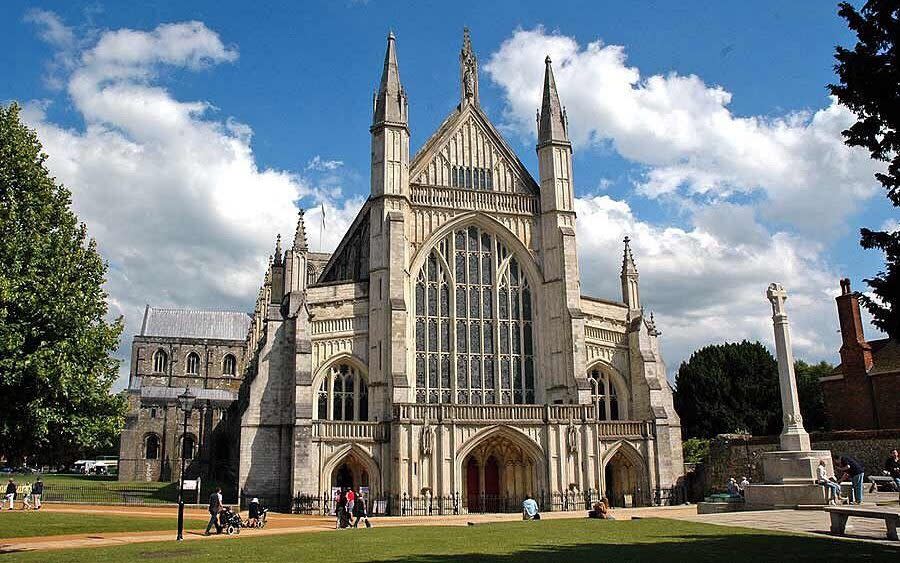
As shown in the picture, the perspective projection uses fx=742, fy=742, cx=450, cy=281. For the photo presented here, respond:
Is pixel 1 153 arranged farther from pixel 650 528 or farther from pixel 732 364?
pixel 732 364

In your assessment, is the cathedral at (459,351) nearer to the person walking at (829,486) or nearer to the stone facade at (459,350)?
the stone facade at (459,350)

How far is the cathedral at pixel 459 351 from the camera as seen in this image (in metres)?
38.0

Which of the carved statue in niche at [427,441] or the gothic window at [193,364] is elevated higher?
the gothic window at [193,364]

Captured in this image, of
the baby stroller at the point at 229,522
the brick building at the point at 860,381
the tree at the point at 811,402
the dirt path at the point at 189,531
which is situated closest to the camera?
the dirt path at the point at 189,531

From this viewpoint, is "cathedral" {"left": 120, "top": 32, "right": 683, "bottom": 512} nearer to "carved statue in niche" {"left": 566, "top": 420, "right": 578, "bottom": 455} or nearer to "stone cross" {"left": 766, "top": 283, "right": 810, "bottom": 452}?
"carved statue in niche" {"left": 566, "top": 420, "right": 578, "bottom": 455}

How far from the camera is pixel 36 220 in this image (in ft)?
65.2

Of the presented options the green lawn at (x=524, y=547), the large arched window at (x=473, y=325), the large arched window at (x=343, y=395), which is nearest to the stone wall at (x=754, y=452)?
the large arched window at (x=473, y=325)

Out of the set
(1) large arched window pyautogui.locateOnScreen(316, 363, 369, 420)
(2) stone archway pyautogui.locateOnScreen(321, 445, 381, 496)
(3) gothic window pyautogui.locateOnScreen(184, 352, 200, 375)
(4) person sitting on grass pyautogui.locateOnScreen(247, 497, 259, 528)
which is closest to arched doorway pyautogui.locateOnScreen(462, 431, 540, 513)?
(2) stone archway pyautogui.locateOnScreen(321, 445, 381, 496)

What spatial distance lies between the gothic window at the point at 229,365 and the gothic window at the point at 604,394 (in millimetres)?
53435

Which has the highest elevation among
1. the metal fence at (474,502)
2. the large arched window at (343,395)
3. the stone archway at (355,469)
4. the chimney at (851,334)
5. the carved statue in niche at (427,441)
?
the chimney at (851,334)

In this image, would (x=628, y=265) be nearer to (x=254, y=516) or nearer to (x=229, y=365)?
(x=254, y=516)

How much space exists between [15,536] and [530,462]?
2381cm

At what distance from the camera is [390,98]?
A: 44344mm

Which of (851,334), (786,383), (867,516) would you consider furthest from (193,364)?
(867,516)
